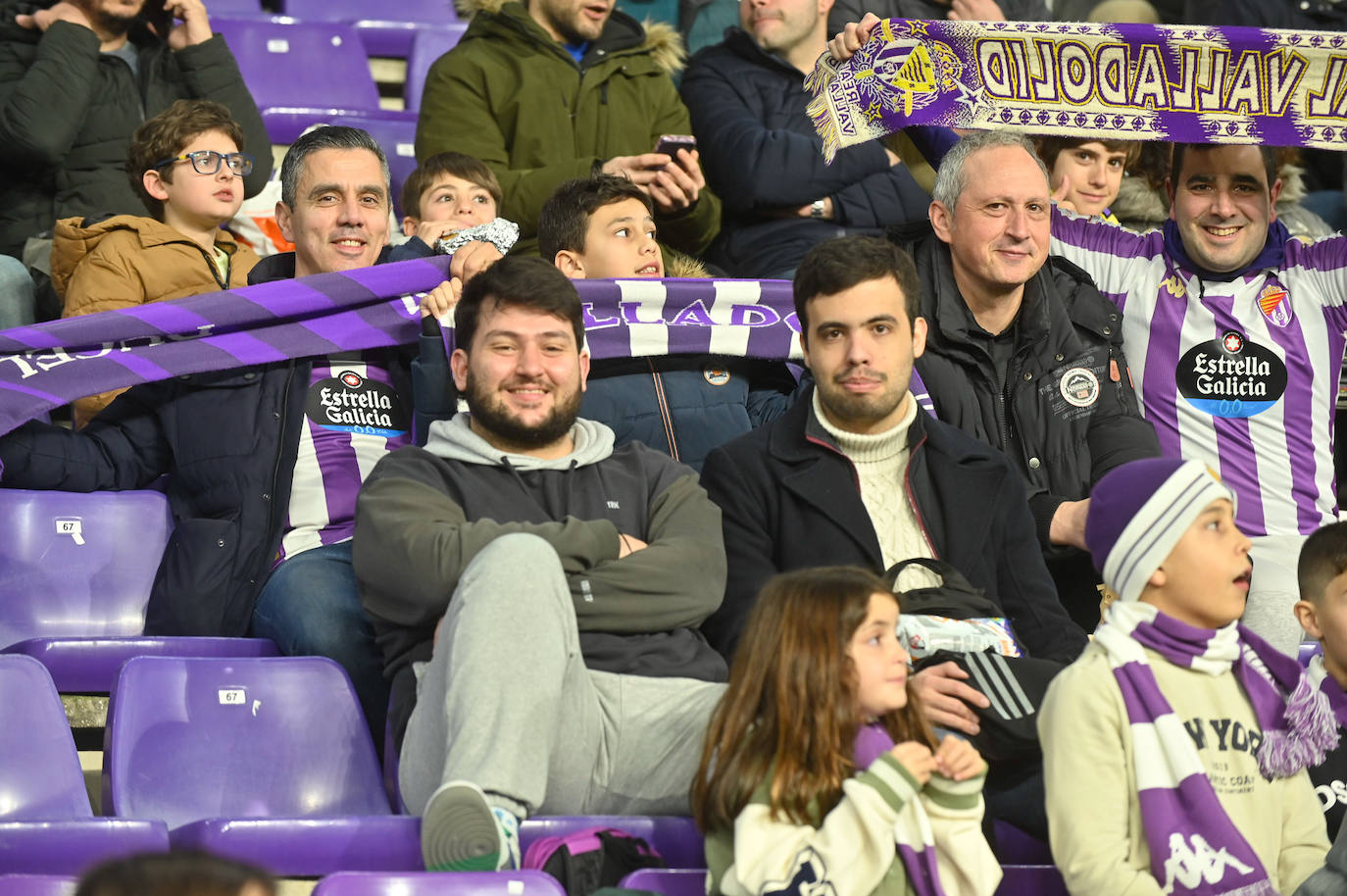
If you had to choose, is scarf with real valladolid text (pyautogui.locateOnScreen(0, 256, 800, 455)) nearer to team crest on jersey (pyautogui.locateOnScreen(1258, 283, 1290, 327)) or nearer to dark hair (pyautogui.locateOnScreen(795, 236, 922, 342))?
dark hair (pyautogui.locateOnScreen(795, 236, 922, 342))

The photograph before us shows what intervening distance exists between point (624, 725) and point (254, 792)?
2.38 feet

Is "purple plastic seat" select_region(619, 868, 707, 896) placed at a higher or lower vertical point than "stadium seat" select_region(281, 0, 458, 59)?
lower

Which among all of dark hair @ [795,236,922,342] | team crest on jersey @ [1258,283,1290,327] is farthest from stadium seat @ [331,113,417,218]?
team crest on jersey @ [1258,283,1290,327]

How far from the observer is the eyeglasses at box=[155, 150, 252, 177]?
466cm

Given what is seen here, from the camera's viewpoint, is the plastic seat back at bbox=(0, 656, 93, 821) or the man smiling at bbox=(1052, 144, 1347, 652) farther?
the man smiling at bbox=(1052, 144, 1347, 652)

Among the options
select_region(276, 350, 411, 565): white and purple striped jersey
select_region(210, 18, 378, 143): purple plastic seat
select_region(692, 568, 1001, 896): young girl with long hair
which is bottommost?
select_region(692, 568, 1001, 896): young girl with long hair

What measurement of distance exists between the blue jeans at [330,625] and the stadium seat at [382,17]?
13.4 ft

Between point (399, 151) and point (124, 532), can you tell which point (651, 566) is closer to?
point (124, 532)

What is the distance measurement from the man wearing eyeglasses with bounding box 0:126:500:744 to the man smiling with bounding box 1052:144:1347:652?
5.88ft

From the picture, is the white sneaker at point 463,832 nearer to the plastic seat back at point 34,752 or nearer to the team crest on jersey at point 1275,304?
the plastic seat back at point 34,752

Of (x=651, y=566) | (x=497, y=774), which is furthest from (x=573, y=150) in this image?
(x=497, y=774)

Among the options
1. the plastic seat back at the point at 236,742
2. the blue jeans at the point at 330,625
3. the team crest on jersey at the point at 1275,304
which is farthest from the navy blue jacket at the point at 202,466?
the team crest on jersey at the point at 1275,304

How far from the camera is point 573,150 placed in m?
5.30

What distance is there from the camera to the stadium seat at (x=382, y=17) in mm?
7242
